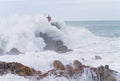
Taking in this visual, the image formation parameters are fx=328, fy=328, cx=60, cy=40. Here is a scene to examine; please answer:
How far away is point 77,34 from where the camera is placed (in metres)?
34.4

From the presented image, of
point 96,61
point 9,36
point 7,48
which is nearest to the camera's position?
point 96,61

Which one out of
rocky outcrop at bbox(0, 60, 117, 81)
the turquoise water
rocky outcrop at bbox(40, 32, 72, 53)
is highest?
rocky outcrop at bbox(0, 60, 117, 81)

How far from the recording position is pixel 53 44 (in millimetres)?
24266

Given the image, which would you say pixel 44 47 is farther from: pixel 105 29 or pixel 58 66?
pixel 105 29

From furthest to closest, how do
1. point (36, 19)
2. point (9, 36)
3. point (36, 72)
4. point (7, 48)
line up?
point (36, 19), point (9, 36), point (7, 48), point (36, 72)

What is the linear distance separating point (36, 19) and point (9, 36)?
4494 mm

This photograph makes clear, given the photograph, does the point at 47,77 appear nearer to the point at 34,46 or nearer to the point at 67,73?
the point at 67,73

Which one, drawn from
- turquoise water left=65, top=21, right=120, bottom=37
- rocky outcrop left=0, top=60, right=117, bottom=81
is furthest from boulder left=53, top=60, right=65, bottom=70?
turquoise water left=65, top=21, right=120, bottom=37

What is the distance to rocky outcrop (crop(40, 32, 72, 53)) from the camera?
22002mm

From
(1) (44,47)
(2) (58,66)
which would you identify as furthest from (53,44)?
(2) (58,66)

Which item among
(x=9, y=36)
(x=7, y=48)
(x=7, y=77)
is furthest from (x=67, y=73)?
(x=9, y=36)

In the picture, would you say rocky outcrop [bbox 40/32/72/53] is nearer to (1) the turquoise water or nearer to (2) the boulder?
(2) the boulder

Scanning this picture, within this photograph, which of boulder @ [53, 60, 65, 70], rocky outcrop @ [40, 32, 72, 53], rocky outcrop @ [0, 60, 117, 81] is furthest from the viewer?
rocky outcrop @ [40, 32, 72, 53]

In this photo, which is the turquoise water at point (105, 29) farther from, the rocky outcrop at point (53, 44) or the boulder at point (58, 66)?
the boulder at point (58, 66)
